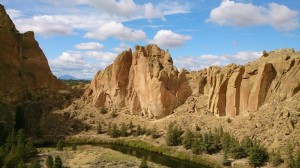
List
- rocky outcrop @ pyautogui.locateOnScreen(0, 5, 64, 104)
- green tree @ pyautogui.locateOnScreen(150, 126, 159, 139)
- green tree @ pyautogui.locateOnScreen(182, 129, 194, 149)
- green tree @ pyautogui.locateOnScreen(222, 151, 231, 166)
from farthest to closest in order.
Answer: rocky outcrop @ pyautogui.locateOnScreen(0, 5, 64, 104), green tree @ pyautogui.locateOnScreen(150, 126, 159, 139), green tree @ pyautogui.locateOnScreen(182, 129, 194, 149), green tree @ pyautogui.locateOnScreen(222, 151, 231, 166)

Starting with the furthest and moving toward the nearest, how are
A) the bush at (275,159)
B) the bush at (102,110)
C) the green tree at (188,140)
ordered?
the bush at (102,110) < the green tree at (188,140) < the bush at (275,159)

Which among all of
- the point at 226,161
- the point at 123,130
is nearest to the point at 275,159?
the point at 226,161

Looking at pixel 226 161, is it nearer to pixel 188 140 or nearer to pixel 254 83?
pixel 188 140

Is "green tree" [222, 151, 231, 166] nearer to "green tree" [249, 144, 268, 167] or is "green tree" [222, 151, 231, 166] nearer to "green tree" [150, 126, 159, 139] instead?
"green tree" [249, 144, 268, 167]

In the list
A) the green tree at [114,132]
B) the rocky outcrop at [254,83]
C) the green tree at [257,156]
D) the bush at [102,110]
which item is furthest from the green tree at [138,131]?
the green tree at [257,156]

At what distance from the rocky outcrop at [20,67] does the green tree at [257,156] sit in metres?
68.7

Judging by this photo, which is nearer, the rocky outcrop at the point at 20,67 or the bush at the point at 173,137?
the bush at the point at 173,137

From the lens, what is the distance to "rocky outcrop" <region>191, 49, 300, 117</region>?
78.8 meters

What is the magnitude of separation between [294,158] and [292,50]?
31676 millimetres

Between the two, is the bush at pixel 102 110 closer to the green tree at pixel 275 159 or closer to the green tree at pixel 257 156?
the green tree at pixel 257 156

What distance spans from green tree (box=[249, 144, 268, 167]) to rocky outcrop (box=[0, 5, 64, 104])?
225 feet

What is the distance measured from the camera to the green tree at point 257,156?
2562 inches

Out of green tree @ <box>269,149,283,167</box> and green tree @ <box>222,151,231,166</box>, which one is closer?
green tree @ <box>269,149,283,167</box>

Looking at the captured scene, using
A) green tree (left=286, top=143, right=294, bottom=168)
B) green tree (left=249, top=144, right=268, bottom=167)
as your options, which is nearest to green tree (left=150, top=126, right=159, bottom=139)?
green tree (left=249, top=144, right=268, bottom=167)
